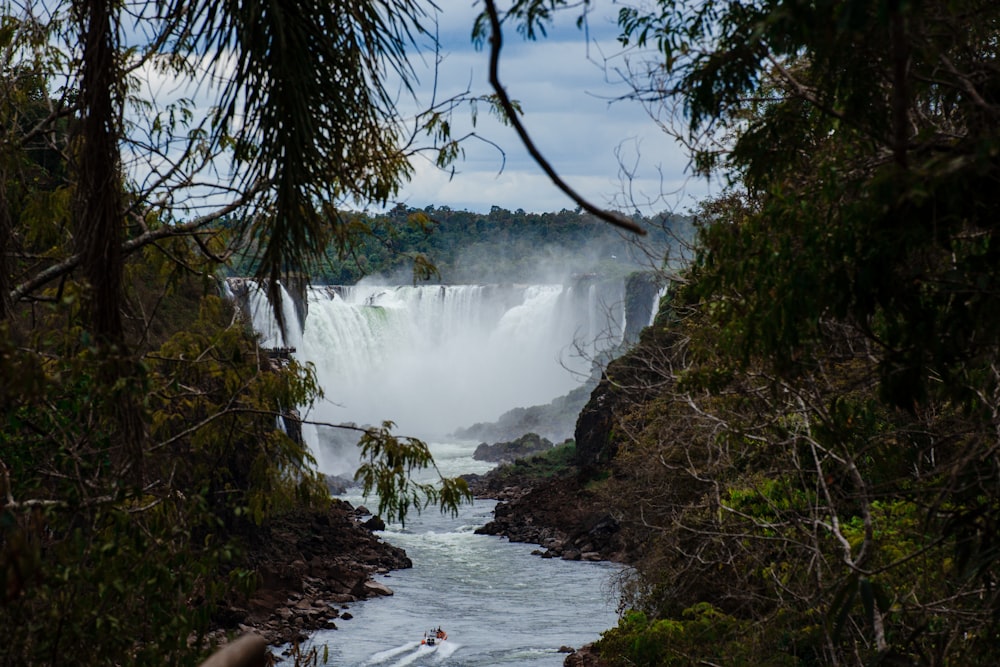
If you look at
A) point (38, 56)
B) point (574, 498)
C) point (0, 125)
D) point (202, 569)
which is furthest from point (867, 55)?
point (574, 498)

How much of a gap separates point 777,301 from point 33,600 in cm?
319

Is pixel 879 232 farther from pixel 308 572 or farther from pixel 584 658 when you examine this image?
pixel 308 572

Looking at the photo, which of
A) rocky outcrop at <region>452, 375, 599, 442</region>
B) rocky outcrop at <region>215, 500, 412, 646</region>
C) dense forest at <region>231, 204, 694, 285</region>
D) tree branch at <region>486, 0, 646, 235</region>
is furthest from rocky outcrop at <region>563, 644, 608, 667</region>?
dense forest at <region>231, 204, 694, 285</region>

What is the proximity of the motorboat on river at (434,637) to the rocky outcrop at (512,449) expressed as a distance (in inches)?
997

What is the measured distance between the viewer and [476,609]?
19.2m

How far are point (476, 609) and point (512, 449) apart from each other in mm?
24208

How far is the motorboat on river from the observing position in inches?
641

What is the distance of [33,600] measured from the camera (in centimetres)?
427

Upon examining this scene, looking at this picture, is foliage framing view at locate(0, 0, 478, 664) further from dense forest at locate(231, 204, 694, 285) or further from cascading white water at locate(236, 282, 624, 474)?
dense forest at locate(231, 204, 694, 285)

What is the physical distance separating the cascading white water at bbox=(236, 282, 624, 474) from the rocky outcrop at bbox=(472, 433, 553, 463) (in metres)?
4.20

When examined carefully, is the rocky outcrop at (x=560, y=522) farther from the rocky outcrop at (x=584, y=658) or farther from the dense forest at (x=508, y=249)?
the dense forest at (x=508, y=249)

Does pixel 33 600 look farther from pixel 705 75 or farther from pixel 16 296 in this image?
pixel 705 75

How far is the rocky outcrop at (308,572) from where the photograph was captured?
17219mm

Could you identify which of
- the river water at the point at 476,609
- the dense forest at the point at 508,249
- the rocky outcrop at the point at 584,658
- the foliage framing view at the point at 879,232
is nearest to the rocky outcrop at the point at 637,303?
the dense forest at the point at 508,249
